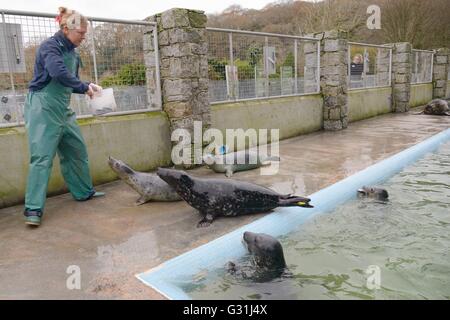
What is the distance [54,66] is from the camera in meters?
4.08

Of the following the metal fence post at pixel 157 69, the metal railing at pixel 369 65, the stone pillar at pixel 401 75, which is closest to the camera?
the metal fence post at pixel 157 69

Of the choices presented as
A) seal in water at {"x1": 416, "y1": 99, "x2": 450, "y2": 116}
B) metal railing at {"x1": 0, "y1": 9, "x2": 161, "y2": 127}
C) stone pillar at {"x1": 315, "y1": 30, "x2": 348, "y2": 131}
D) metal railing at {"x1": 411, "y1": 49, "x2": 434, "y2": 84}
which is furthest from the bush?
metal railing at {"x1": 411, "y1": 49, "x2": 434, "y2": 84}

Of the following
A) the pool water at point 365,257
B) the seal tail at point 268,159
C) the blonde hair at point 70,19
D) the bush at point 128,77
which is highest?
the blonde hair at point 70,19

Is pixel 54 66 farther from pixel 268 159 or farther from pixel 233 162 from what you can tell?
pixel 268 159

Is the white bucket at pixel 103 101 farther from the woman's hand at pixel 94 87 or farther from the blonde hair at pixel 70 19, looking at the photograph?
the blonde hair at pixel 70 19

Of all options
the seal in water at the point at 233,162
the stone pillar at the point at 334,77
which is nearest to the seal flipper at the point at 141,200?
the seal in water at the point at 233,162

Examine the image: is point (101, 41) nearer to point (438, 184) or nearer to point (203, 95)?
point (203, 95)

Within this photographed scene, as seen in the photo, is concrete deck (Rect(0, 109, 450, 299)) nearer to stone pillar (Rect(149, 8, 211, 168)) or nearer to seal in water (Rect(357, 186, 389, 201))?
seal in water (Rect(357, 186, 389, 201))

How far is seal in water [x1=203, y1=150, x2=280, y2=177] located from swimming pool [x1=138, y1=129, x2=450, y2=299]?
157cm

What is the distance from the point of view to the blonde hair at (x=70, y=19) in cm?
420

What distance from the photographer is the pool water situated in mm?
3117

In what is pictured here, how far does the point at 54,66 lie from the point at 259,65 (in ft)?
17.2

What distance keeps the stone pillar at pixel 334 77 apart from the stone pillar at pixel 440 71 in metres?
10.9
